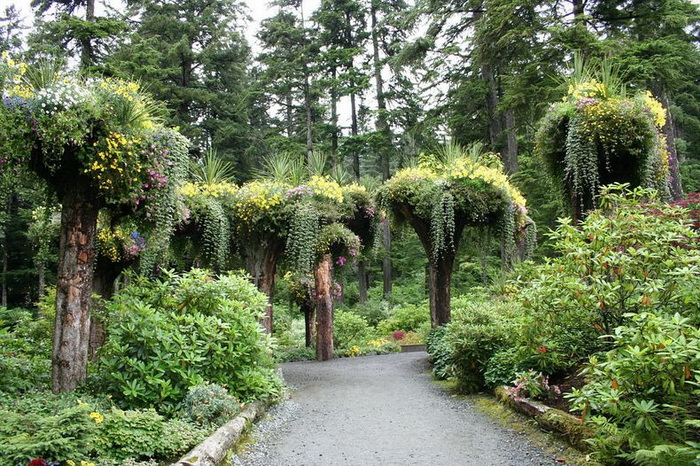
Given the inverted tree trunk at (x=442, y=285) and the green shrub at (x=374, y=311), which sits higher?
the inverted tree trunk at (x=442, y=285)

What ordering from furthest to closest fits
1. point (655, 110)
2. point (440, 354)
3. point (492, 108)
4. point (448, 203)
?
point (492, 108), point (448, 203), point (440, 354), point (655, 110)

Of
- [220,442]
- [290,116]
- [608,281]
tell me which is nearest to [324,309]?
[220,442]

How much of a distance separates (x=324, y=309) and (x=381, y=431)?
8.66 m

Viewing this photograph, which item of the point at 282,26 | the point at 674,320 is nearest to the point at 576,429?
the point at 674,320

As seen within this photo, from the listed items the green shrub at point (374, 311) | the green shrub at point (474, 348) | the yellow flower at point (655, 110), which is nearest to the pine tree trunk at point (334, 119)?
the green shrub at point (374, 311)

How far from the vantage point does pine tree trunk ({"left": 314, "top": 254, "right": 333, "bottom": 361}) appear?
14.2 meters

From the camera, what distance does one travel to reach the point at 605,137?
702 centimetres

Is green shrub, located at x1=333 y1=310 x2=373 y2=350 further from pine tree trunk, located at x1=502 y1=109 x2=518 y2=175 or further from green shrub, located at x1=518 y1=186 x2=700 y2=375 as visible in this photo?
green shrub, located at x1=518 y1=186 x2=700 y2=375

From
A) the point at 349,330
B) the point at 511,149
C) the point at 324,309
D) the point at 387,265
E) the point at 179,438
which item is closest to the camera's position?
the point at 179,438

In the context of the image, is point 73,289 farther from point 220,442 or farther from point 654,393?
point 654,393

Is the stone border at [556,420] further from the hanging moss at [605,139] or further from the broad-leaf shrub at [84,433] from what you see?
the broad-leaf shrub at [84,433]

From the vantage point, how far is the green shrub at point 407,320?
19.9 meters

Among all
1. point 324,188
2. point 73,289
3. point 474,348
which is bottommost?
point 474,348

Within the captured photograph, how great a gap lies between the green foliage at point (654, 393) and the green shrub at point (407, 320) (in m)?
16.4
